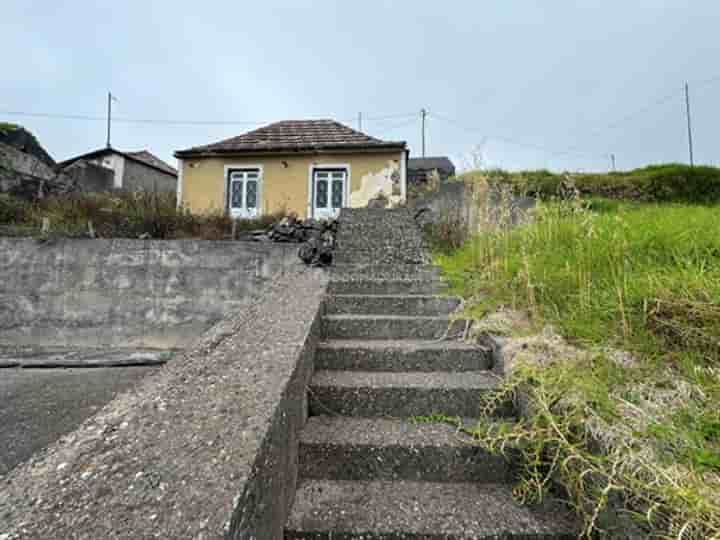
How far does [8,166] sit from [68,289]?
472 centimetres

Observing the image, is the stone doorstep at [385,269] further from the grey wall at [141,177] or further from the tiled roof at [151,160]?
the tiled roof at [151,160]

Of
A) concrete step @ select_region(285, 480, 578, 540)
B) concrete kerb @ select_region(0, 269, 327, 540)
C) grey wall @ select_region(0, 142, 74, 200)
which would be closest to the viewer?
concrete kerb @ select_region(0, 269, 327, 540)

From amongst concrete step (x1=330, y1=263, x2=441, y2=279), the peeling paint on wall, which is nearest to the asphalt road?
concrete step (x1=330, y1=263, x2=441, y2=279)

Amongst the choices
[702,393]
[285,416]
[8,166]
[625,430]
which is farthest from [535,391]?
[8,166]

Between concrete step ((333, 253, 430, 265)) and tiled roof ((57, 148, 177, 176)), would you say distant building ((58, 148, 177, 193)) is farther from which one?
concrete step ((333, 253, 430, 265))

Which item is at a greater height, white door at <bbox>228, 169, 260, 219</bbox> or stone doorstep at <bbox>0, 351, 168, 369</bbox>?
white door at <bbox>228, 169, 260, 219</bbox>

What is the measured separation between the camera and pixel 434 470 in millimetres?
1273

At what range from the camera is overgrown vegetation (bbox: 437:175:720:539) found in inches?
33.3

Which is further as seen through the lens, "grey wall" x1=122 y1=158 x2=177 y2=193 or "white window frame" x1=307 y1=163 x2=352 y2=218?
"grey wall" x1=122 y1=158 x2=177 y2=193

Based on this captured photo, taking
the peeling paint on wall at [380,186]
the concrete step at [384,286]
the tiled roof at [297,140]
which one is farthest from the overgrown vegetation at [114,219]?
the concrete step at [384,286]

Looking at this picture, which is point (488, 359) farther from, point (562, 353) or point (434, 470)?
point (434, 470)

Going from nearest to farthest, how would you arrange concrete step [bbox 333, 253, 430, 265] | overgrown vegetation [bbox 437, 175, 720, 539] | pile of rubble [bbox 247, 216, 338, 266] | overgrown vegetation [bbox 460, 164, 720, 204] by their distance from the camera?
overgrown vegetation [bbox 437, 175, 720, 539]
concrete step [bbox 333, 253, 430, 265]
pile of rubble [bbox 247, 216, 338, 266]
overgrown vegetation [bbox 460, 164, 720, 204]

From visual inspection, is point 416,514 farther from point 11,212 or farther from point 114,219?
point 11,212

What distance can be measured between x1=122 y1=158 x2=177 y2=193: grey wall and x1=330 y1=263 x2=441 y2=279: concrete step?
46.4 ft
